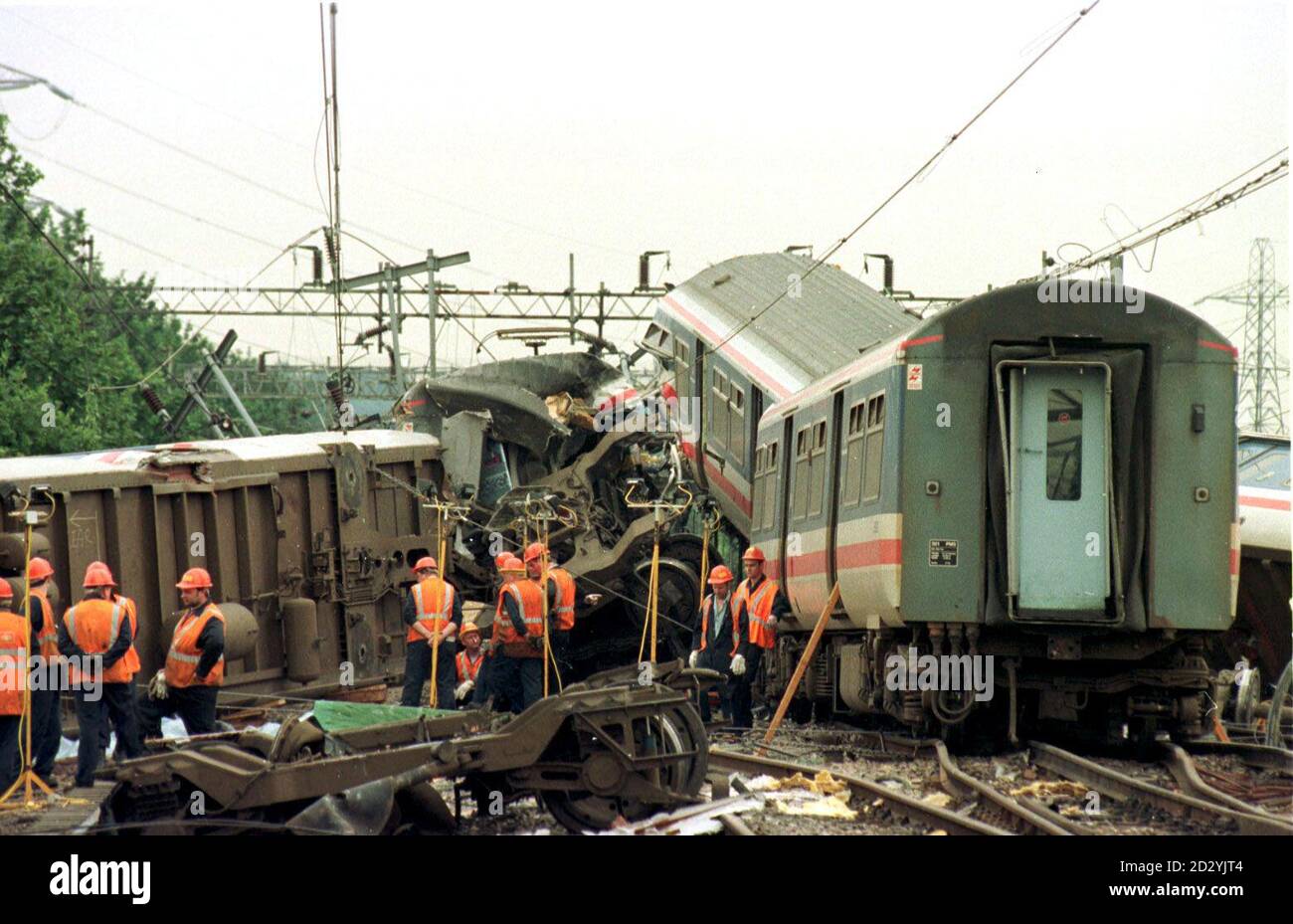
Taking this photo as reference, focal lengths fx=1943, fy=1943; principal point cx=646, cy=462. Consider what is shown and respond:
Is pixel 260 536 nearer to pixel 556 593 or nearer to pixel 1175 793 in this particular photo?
pixel 556 593

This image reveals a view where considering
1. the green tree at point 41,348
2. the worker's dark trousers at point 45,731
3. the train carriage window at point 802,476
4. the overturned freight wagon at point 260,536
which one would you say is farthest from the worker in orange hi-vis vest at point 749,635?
the green tree at point 41,348

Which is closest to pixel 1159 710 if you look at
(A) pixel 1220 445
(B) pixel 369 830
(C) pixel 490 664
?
(A) pixel 1220 445

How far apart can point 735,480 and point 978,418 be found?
32.2ft

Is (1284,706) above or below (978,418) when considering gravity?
below

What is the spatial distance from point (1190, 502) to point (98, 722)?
8.25m

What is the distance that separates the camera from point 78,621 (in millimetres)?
14477

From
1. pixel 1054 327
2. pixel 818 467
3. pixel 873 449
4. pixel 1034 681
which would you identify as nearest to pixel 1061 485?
pixel 1054 327

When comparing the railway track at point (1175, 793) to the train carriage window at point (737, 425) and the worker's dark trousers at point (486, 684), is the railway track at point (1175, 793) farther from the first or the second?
the train carriage window at point (737, 425)

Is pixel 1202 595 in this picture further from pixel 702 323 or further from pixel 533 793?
pixel 702 323

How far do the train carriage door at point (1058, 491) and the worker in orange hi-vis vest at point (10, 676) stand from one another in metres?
7.15

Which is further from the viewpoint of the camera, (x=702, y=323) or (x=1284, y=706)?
(x=702, y=323)

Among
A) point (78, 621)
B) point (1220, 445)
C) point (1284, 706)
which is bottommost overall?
point (1284, 706)
